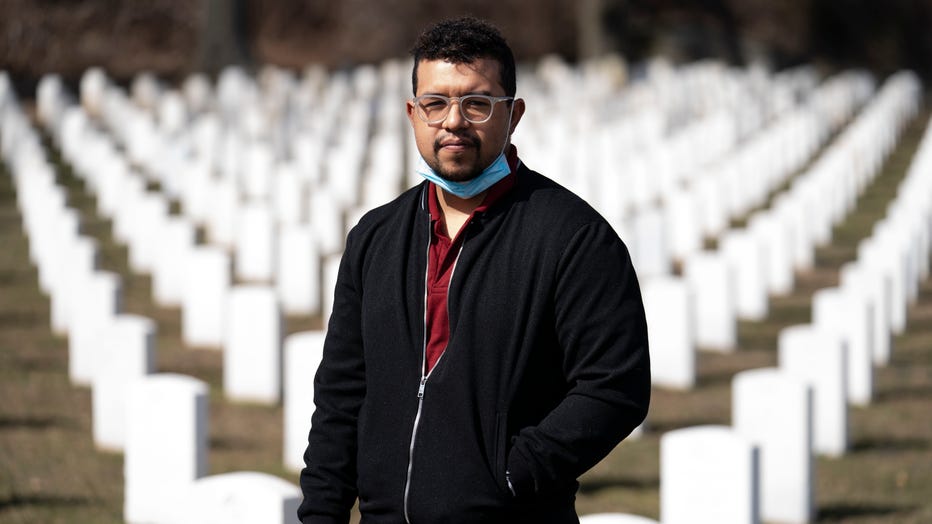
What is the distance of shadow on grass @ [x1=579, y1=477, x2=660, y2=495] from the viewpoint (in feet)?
25.1

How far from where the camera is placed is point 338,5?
127 ft

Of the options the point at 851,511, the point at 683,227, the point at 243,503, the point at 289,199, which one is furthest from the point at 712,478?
the point at 289,199

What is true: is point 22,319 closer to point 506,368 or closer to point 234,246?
point 234,246

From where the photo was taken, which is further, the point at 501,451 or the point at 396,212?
the point at 396,212

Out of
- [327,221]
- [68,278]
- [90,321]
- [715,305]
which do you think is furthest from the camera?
[327,221]

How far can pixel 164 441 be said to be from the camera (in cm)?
671

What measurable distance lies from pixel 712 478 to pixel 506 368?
2740 millimetres

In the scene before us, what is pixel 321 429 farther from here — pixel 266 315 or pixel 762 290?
pixel 762 290

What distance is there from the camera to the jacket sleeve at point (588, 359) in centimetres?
346

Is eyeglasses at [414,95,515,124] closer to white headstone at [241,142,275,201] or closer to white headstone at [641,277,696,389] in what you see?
white headstone at [641,277,696,389]

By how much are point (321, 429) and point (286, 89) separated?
1993cm

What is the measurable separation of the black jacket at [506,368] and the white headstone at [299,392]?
13.3 feet

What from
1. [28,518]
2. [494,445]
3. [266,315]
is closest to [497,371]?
[494,445]

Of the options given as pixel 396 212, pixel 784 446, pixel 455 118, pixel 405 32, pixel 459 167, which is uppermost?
pixel 405 32
